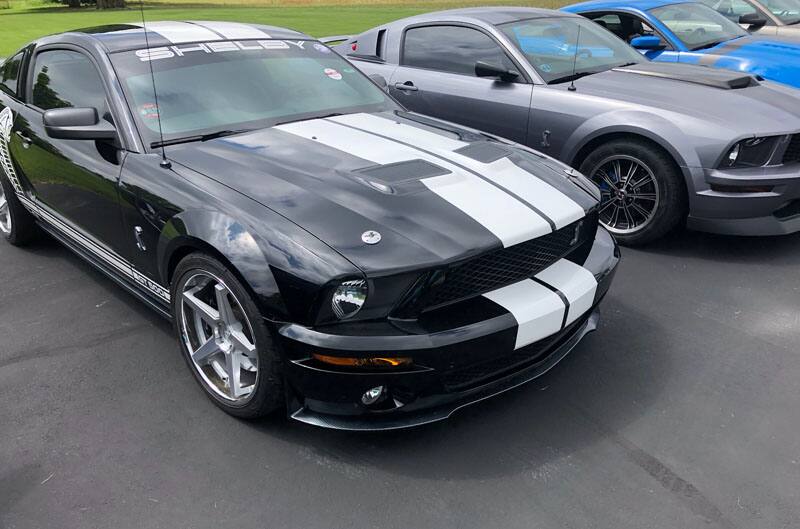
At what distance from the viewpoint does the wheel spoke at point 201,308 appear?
2635mm

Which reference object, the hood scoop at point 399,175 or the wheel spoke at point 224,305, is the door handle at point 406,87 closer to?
the hood scoop at point 399,175

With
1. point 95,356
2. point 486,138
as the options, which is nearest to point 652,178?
point 486,138

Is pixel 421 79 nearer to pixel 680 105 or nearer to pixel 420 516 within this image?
pixel 680 105

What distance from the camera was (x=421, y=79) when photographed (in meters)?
5.28

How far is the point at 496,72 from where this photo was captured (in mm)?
4691

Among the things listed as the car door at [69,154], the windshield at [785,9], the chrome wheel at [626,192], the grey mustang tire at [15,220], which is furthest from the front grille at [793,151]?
the windshield at [785,9]

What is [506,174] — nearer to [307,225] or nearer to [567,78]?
[307,225]

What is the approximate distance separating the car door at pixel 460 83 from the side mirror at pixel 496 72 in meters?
0.04

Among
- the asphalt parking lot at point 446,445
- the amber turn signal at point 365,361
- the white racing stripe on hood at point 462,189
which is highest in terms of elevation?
the white racing stripe on hood at point 462,189

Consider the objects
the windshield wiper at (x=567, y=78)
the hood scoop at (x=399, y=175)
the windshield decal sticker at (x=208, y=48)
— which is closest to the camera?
the hood scoop at (x=399, y=175)

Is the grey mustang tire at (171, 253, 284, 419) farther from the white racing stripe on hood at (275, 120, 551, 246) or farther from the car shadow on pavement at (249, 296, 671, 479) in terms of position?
the white racing stripe on hood at (275, 120, 551, 246)

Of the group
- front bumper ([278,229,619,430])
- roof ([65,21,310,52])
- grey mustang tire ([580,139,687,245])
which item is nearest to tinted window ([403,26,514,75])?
grey mustang tire ([580,139,687,245])

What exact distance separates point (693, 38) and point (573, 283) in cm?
466

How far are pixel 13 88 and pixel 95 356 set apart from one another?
2057 mm
